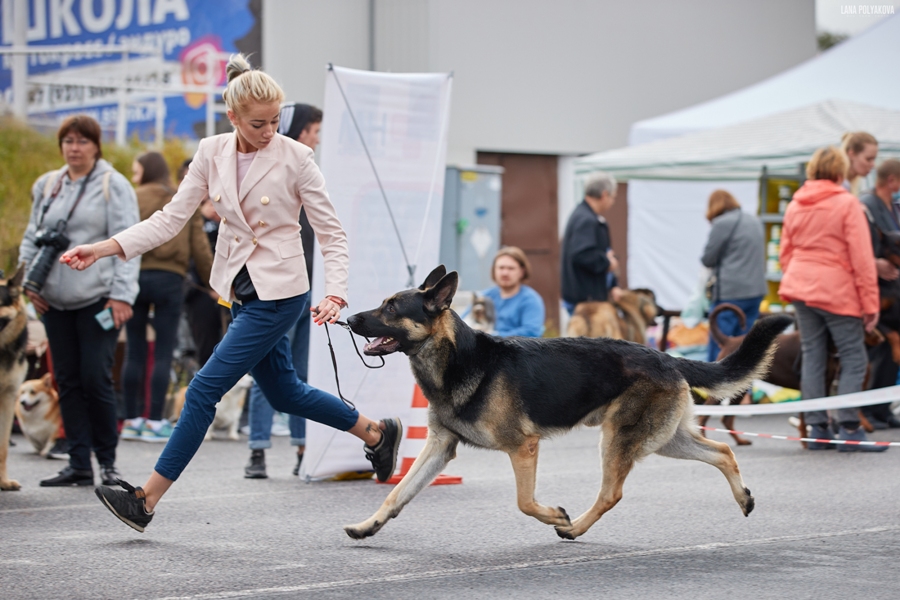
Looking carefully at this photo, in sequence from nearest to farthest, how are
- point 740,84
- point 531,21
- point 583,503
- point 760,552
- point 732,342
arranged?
1. point 760,552
2. point 583,503
3. point 732,342
4. point 531,21
5. point 740,84

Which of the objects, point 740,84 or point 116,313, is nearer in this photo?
point 116,313

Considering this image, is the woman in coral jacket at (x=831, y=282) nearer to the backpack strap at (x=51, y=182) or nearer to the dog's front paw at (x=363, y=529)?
the dog's front paw at (x=363, y=529)

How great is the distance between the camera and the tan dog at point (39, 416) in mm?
7637

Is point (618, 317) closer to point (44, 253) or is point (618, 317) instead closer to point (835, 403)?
point (835, 403)

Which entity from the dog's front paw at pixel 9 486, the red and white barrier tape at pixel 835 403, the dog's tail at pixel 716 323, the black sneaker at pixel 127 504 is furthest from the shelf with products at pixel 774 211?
the black sneaker at pixel 127 504

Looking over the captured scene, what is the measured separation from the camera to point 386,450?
5254 mm

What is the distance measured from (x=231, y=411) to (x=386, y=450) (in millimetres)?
3955

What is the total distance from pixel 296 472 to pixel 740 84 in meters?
15.6

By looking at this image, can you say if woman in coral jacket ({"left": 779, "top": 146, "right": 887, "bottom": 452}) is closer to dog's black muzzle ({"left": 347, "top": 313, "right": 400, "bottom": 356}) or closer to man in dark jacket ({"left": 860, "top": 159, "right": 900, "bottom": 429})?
man in dark jacket ({"left": 860, "top": 159, "right": 900, "bottom": 429})

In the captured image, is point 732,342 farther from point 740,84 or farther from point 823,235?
point 740,84

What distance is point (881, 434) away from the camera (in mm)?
8594

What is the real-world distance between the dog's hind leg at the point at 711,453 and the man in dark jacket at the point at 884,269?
3.86 metres

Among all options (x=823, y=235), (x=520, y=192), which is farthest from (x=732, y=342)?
(x=520, y=192)

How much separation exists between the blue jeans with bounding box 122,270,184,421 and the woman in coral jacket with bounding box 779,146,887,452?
4.56 m
